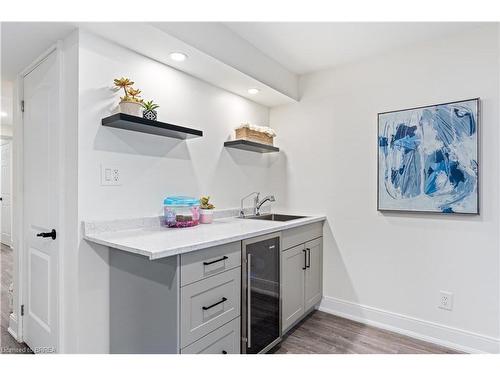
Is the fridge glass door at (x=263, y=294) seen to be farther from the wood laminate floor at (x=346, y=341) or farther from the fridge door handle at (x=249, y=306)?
the wood laminate floor at (x=346, y=341)

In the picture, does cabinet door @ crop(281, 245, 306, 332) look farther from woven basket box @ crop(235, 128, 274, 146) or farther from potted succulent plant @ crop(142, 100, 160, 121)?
potted succulent plant @ crop(142, 100, 160, 121)

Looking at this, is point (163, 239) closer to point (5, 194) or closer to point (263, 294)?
point (263, 294)

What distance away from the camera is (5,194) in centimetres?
559

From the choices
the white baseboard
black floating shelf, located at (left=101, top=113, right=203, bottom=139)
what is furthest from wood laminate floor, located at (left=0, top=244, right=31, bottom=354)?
the white baseboard

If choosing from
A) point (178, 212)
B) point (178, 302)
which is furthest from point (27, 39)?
point (178, 302)

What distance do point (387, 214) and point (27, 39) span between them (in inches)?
111

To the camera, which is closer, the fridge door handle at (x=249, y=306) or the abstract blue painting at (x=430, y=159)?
the fridge door handle at (x=249, y=306)

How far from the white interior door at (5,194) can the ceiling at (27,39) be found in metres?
4.19

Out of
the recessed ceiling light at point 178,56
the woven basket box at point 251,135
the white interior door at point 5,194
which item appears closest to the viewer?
the recessed ceiling light at point 178,56

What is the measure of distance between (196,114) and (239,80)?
1.50 feet

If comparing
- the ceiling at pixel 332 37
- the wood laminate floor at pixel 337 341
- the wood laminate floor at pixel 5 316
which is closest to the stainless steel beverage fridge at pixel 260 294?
the wood laminate floor at pixel 337 341

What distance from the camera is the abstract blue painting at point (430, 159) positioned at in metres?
2.06

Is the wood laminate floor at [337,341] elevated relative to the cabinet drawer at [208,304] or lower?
lower
